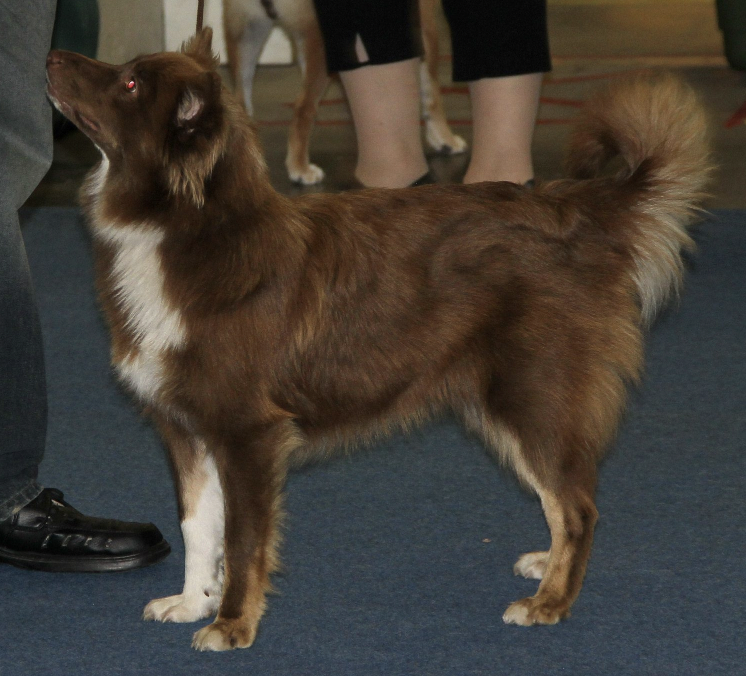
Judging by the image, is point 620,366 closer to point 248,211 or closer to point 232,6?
point 248,211

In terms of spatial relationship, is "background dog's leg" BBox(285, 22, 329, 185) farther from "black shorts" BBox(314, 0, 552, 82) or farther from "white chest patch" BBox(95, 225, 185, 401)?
"white chest patch" BBox(95, 225, 185, 401)

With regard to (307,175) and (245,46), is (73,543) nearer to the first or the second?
(307,175)

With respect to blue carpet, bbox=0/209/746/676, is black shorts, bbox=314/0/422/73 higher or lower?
higher

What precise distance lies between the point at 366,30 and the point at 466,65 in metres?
0.37

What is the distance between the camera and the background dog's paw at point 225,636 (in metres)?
2.06

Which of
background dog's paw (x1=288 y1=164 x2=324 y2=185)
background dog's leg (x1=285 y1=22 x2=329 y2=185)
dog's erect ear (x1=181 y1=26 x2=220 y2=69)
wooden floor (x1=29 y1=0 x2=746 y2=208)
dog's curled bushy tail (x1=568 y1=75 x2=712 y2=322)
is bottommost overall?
wooden floor (x1=29 y1=0 x2=746 y2=208)

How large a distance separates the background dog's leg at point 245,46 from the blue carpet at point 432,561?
336 centimetres

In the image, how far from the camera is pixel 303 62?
5.93 m

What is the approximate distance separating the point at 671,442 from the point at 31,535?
1780 millimetres

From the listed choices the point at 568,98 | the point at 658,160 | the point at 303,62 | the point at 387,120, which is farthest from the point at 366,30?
the point at 568,98

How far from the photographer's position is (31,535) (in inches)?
95.3

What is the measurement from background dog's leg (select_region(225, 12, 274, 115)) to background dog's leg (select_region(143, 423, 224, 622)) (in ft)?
14.5

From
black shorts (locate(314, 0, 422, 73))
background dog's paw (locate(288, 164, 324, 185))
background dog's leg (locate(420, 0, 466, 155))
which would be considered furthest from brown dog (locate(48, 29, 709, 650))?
background dog's leg (locate(420, 0, 466, 155))

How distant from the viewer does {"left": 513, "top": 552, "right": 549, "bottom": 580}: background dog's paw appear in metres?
2.35
